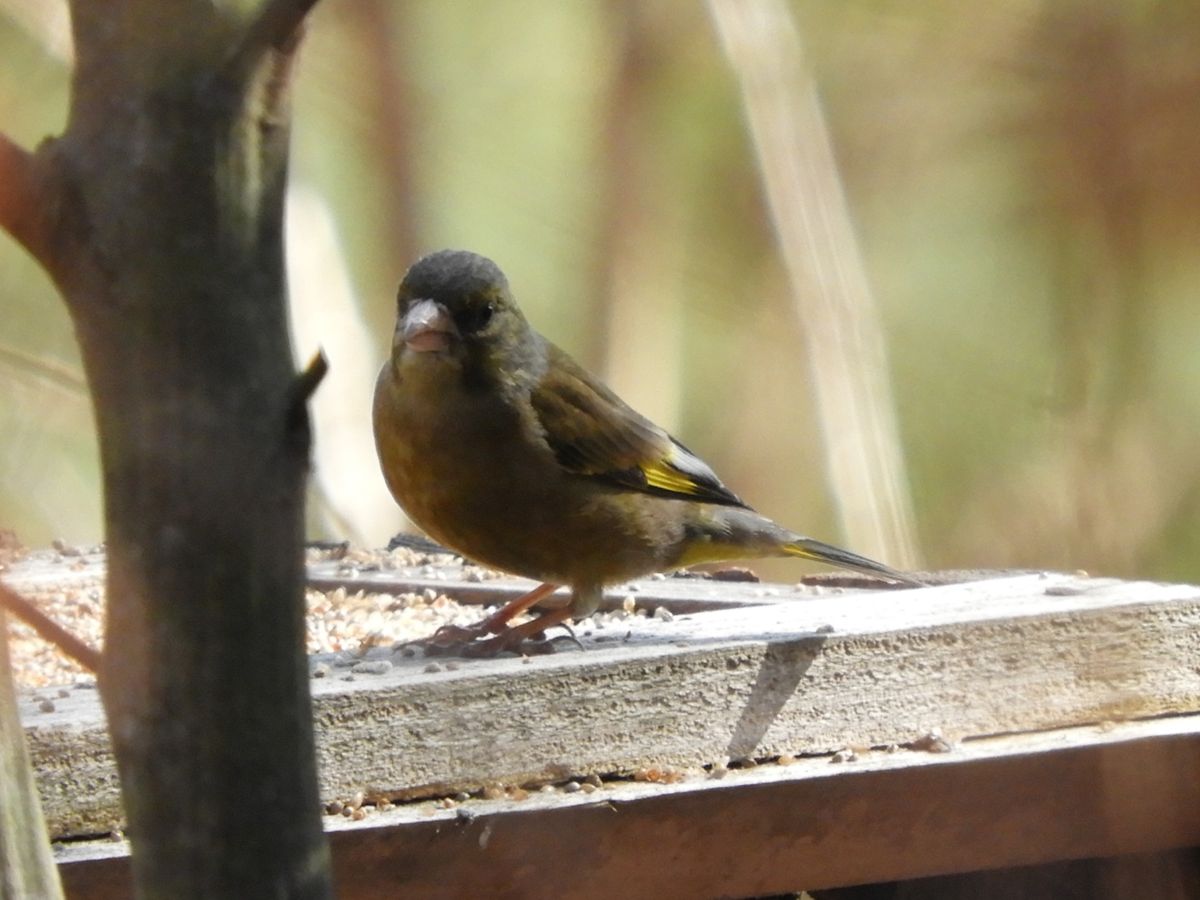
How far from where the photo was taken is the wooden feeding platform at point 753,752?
1.95 m

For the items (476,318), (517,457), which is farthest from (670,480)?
(476,318)

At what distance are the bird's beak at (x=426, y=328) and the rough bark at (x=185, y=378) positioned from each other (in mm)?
1714

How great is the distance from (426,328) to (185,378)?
70.4 inches

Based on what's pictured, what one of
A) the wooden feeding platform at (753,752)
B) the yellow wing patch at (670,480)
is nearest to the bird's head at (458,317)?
the yellow wing patch at (670,480)

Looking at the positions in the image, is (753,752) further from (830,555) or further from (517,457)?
(830,555)

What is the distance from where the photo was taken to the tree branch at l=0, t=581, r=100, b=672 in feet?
3.03

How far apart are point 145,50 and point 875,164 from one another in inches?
72.5

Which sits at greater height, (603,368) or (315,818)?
(603,368)

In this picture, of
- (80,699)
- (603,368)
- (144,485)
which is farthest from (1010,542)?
(603,368)

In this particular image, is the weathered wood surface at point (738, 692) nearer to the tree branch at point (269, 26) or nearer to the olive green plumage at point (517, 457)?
the olive green plumage at point (517, 457)

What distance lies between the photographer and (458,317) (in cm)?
286

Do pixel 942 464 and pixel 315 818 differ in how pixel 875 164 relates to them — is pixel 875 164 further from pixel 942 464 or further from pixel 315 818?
pixel 315 818

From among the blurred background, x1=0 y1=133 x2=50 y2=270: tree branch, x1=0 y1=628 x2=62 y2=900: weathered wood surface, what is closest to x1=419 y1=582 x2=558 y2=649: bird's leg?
the blurred background

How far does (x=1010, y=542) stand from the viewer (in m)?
1.47
